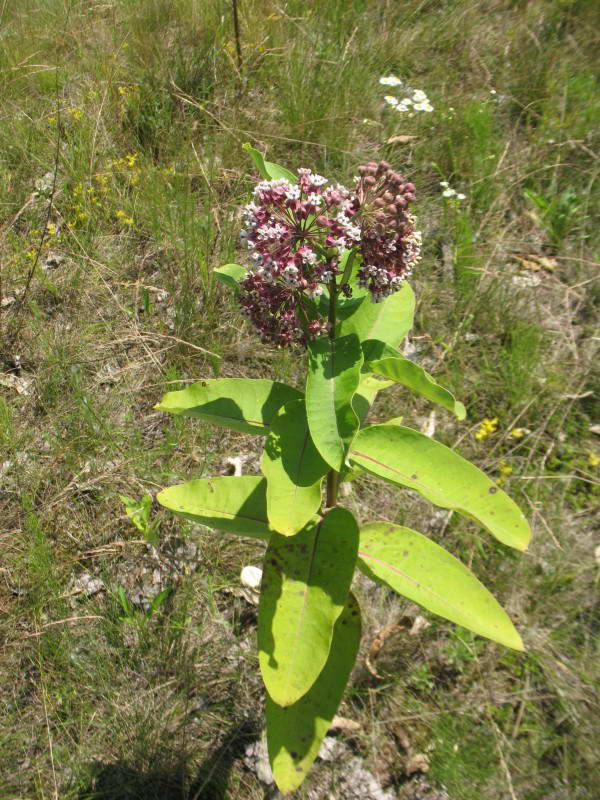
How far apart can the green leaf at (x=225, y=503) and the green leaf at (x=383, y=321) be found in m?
0.54

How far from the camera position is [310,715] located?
1705mm

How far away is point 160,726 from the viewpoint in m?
1.98

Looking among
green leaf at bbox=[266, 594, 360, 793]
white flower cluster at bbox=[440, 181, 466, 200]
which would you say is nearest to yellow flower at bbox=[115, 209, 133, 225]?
white flower cluster at bbox=[440, 181, 466, 200]

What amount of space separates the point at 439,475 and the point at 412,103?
2.72m

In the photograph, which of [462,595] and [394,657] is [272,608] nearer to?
[462,595]

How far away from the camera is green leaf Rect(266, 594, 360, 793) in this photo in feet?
5.41

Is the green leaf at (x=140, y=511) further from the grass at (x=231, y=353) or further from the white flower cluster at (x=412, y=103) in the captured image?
the white flower cluster at (x=412, y=103)

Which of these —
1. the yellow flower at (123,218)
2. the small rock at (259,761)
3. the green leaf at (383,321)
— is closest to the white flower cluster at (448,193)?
the green leaf at (383,321)

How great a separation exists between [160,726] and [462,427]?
66.5 inches

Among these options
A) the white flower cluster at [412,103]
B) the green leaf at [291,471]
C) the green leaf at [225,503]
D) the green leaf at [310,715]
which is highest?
the white flower cluster at [412,103]

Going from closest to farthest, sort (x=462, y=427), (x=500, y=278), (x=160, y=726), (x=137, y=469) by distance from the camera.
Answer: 1. (x=160, y=726)
2. (x=137, y=469)
3. (x=462, y=427)
4. (x=500, y=278)

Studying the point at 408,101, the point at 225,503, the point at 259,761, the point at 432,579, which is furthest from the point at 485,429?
the point at 408,101

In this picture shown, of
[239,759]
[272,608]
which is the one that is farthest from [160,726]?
[272,608]

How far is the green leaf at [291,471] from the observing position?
1414mm
